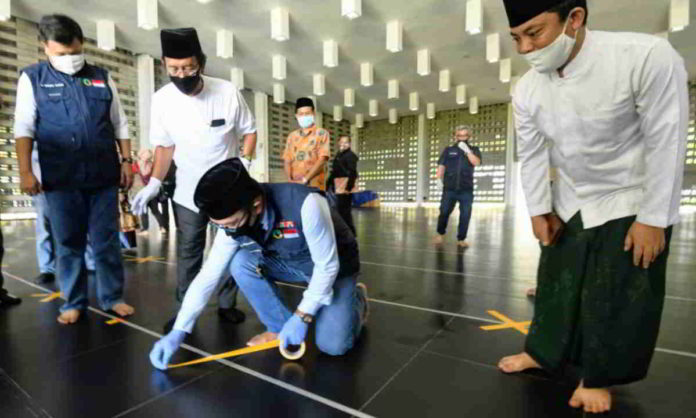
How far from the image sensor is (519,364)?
1.43 metres

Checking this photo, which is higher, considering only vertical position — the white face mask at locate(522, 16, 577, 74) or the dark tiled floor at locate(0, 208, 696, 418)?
the white face mask at locate(522, 16, 577, 74)

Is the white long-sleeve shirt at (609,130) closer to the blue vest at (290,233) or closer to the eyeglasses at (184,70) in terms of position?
the blue vest at (290,233)

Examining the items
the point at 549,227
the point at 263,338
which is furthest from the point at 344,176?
the point at 549,227

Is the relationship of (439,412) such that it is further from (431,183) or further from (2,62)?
(431,183)

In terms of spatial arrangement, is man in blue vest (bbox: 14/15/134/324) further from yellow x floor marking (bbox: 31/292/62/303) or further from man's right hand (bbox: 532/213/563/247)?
man's right hand (bbox: 532/213/563/247)

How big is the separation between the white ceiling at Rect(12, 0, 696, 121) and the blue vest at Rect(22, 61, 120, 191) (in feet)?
20.9

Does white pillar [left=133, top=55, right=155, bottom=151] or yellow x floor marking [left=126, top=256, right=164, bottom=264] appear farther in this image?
white pillar [left=133, top=55, right=155, bottom=151]

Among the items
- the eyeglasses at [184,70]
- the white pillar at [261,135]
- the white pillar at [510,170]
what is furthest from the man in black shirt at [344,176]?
the white pillar at [510,170]

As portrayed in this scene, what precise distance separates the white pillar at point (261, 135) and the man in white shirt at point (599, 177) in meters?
12.8

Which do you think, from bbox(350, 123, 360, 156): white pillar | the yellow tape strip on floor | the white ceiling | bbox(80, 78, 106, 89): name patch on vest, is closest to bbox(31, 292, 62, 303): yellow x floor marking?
bbox(80, 78, 106, 89): name patch on vest

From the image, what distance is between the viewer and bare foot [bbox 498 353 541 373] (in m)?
1.43

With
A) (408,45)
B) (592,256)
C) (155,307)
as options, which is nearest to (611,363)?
(592,256)

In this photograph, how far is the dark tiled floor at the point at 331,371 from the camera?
1229mm

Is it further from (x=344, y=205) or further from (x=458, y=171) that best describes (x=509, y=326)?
(x=344, y=205)
